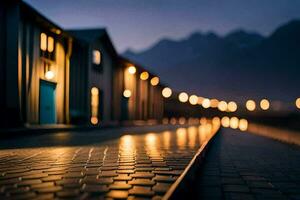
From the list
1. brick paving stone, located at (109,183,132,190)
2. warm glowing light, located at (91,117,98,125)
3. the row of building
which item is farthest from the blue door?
brick paving stone, located at (109,183,132,190)

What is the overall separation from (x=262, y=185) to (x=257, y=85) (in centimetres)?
17565

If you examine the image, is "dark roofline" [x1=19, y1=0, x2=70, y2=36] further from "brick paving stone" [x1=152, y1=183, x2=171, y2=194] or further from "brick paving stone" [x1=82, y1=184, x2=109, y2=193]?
"brick paving stone" [x1=152, y1=183, x2=171, y2=194]

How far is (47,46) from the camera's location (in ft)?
62.0

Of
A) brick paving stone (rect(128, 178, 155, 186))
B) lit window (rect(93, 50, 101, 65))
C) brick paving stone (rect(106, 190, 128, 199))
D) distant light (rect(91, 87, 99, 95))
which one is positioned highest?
lit window (rect(93, 50, 101, 65))

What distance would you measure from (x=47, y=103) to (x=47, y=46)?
2.94 m

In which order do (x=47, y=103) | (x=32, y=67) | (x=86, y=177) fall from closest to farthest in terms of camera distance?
(x=86, y=177) → (x=32, y=67) → (x=47, y=103)

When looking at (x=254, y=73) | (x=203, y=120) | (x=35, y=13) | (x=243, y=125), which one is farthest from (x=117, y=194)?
(x=254, y=73)

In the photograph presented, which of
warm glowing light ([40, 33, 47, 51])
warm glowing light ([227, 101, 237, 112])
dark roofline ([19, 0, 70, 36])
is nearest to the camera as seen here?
dark roofline ([19, 0, 70, 36])

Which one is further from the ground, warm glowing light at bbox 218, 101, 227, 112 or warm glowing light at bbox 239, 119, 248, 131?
warm glowing light at bbox 218, 101, 227, 112

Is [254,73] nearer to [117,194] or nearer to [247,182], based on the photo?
[247,182]

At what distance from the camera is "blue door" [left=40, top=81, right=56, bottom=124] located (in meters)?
18.3

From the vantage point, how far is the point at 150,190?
12.3 ft

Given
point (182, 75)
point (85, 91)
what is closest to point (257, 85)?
point (182, 75)

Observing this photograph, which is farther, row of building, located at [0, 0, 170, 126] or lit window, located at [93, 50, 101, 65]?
lit window, located at [93, 50, 101, 65]
